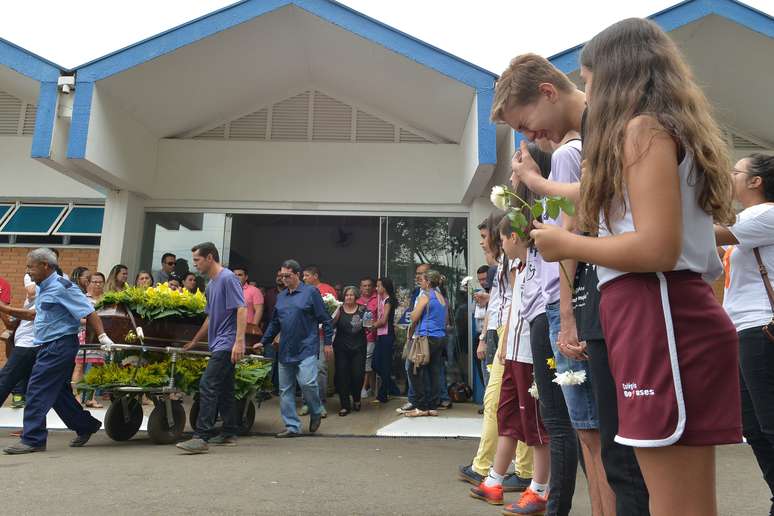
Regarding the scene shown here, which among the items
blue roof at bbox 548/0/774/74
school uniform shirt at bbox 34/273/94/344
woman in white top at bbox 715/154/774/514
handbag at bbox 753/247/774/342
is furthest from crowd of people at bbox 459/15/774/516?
blue roof at bbox 548/0/774/74

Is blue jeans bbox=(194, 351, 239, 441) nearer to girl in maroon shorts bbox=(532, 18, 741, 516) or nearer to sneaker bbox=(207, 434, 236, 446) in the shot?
sneaker bbox=(207, 434, 236, 446)

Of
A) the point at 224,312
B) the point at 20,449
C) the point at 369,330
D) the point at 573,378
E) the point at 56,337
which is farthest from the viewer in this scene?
the point at 369,330

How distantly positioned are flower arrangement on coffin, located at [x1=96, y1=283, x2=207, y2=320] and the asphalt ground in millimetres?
1340

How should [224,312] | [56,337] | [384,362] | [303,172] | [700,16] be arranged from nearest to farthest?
[56,337]
[224,312]
[700,16]
[384,362]
[303,172]

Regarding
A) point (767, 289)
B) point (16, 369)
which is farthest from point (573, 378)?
point (16, 369)

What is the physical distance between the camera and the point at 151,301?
6.31 metres

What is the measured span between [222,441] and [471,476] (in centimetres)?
297

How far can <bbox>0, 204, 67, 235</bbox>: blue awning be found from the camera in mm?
11133

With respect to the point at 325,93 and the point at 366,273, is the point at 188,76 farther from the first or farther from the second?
the point at 366,273

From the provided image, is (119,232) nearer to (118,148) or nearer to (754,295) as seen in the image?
(118,148)

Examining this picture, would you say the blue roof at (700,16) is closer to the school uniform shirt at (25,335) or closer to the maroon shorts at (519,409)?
the maroon shorts at (519,409)

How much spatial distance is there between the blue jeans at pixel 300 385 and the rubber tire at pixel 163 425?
112 cm

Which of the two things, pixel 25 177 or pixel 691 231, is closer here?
pixel 691 231

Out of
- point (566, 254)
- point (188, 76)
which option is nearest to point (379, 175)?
point (188, 76)
